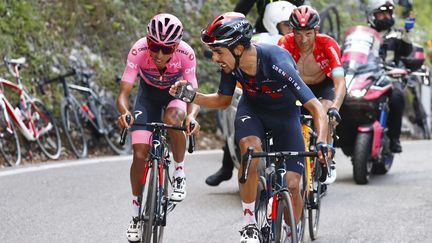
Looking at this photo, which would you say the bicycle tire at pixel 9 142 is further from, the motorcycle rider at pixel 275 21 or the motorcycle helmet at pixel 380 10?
the motorcycle helmet at pixel 380 10

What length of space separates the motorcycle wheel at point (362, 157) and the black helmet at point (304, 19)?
3.56 m

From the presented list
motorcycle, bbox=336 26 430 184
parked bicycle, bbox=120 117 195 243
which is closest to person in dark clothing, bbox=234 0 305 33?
motorcycle, bbox=336 26 430 184

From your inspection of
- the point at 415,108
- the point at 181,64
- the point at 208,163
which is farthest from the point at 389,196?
the point at 415,108

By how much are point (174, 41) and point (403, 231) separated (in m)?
2.93

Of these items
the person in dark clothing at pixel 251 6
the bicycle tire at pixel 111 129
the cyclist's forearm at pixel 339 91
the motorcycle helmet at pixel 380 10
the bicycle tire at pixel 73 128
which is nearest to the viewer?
the cyclist's forearm at pixel 339 91

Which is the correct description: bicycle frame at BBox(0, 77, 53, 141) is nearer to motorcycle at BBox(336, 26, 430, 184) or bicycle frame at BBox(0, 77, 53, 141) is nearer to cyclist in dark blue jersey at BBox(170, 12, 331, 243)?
motorcycle at BBox(336, 26, 430, 184)

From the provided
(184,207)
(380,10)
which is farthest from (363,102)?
(184,207)

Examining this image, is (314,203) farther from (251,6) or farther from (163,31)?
(251,6)

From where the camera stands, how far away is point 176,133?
8.23 meters

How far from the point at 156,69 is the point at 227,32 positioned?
169 centimetres

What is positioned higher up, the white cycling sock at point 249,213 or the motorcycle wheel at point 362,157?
the white cycling sock at point 249,213

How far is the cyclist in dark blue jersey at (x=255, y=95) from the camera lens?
6523mm

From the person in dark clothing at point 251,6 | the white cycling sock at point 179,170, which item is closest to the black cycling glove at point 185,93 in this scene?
the white cycling sock at point 179,170

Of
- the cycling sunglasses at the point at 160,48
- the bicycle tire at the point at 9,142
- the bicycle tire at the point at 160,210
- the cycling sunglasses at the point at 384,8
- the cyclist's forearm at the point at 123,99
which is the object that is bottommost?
the bicycle tire at the point at 9,142
